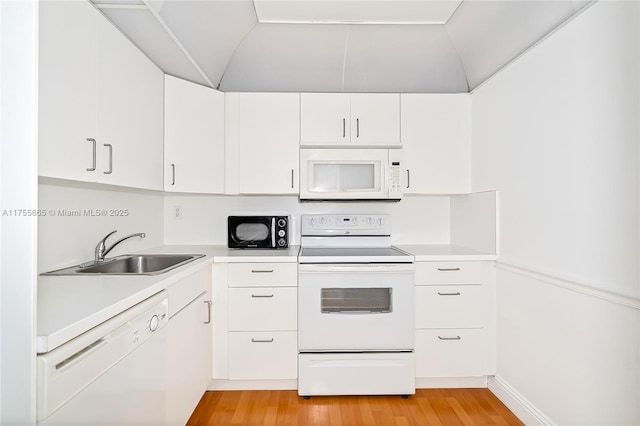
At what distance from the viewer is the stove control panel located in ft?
8.59

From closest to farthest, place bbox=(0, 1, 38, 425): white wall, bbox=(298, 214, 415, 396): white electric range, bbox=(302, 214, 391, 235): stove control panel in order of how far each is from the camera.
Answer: bbox=(0, 1, 38, 425): white wall
bbox=(298, 214, 415, 396): white electric range
bbox=(302, 214, 391, 235): stove control panel

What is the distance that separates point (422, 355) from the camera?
6.91 ft

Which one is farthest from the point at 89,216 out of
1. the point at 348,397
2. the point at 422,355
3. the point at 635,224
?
the point at 635,224

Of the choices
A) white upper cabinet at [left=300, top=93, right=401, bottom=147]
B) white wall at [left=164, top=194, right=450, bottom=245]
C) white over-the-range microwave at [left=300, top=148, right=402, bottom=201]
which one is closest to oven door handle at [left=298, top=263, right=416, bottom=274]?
white over-the-range microwave at [left=300, top=148, right=402, bottom=201]

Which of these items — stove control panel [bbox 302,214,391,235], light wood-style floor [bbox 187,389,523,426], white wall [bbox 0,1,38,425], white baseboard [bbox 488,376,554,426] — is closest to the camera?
white wall [bbox 0,1,38,425]

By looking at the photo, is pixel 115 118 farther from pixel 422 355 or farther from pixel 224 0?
pixel 422 355

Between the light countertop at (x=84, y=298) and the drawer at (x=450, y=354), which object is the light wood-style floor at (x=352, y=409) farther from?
the light countertop at (x=84, y=298)

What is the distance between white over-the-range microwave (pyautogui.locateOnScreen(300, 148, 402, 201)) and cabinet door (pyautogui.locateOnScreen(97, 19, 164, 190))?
980 mm

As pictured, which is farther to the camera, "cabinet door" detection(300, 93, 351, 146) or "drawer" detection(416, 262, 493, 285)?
"cabinet door" detection(300, 93, 351, 146)

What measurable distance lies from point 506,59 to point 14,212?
246 cm

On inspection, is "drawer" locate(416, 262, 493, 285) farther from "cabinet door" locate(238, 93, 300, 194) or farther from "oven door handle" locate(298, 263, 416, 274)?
"cabinet door" locate(238, 93, 300, 194)

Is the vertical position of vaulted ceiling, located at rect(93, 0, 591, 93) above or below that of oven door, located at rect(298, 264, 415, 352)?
above

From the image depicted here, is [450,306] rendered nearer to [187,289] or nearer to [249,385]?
[249,385]

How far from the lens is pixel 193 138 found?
222cm
